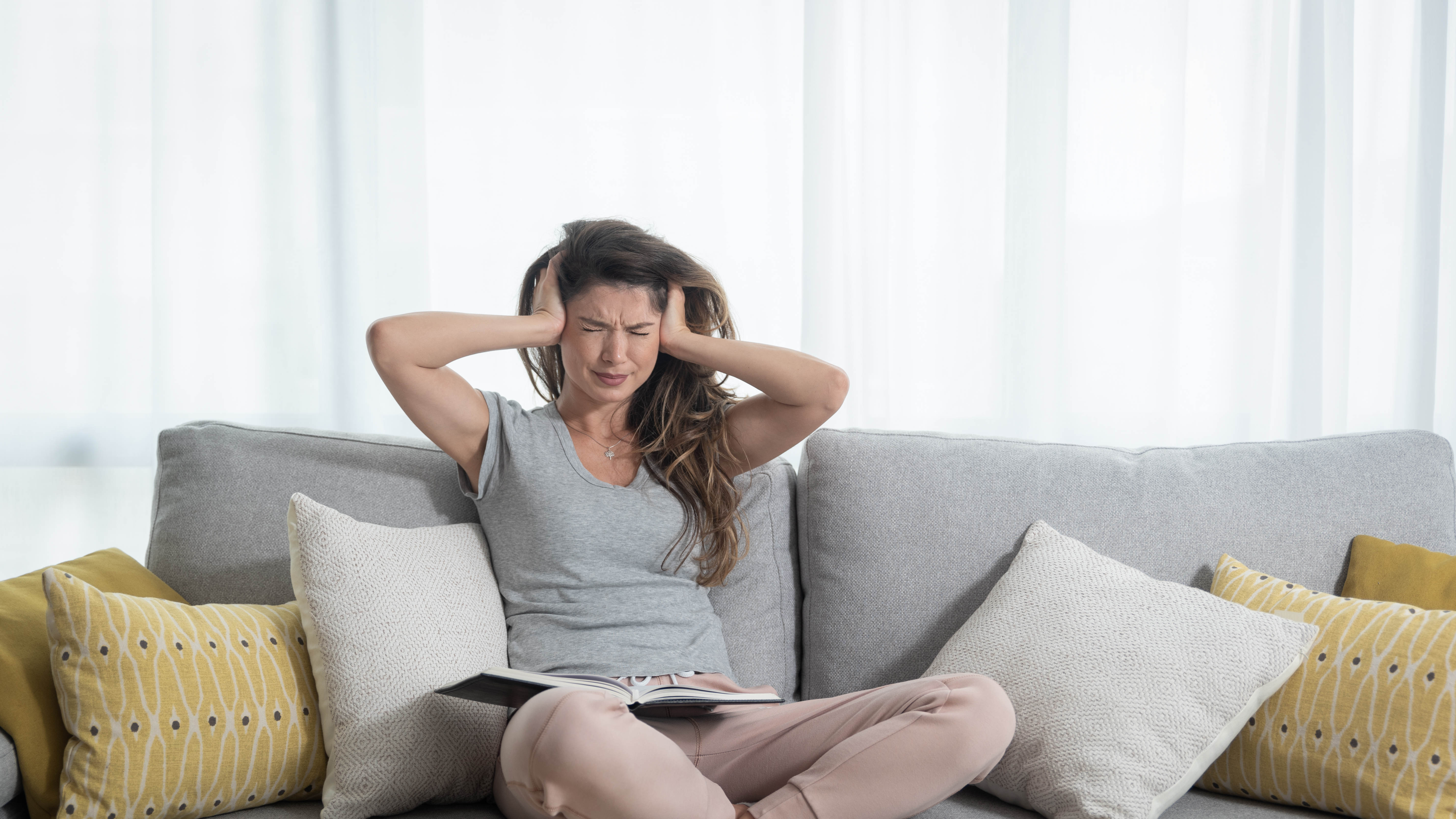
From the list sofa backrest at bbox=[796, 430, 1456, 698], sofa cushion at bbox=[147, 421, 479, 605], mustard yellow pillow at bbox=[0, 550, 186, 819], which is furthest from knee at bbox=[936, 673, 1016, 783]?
mustard yellow pillow at bbox=[0, 550, 186, 819]

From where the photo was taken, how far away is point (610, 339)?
1365 mm

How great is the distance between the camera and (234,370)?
1924 millimetres

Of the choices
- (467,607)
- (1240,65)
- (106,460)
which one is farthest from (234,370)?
(1240,65)

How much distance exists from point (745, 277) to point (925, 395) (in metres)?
0.51

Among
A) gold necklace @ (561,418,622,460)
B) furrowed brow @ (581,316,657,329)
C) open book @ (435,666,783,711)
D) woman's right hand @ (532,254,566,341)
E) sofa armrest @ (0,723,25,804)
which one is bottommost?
sofa armrest @ (0,723,25,804)

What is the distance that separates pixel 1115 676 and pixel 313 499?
1.21 meters

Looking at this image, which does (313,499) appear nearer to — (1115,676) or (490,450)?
(490,450)

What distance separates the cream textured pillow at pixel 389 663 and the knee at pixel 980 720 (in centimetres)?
60

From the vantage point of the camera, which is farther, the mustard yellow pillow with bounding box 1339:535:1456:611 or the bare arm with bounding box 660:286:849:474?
the bare arm with bounding box 660:286:849:474

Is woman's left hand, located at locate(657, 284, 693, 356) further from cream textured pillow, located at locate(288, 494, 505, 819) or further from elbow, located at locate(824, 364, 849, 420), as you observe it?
cream textured pillow, located at locate(288, 494, 505, 819)

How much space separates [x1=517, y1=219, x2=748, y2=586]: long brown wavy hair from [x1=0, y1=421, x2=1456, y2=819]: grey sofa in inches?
3.4

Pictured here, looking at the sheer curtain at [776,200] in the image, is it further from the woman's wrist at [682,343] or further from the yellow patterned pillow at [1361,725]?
the yellow patterned pillow at [1361,725]

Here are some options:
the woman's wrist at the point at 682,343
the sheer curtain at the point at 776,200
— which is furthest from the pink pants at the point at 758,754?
the sheer curtain at the point at 776,200

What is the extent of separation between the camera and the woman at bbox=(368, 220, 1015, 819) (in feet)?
3.55
